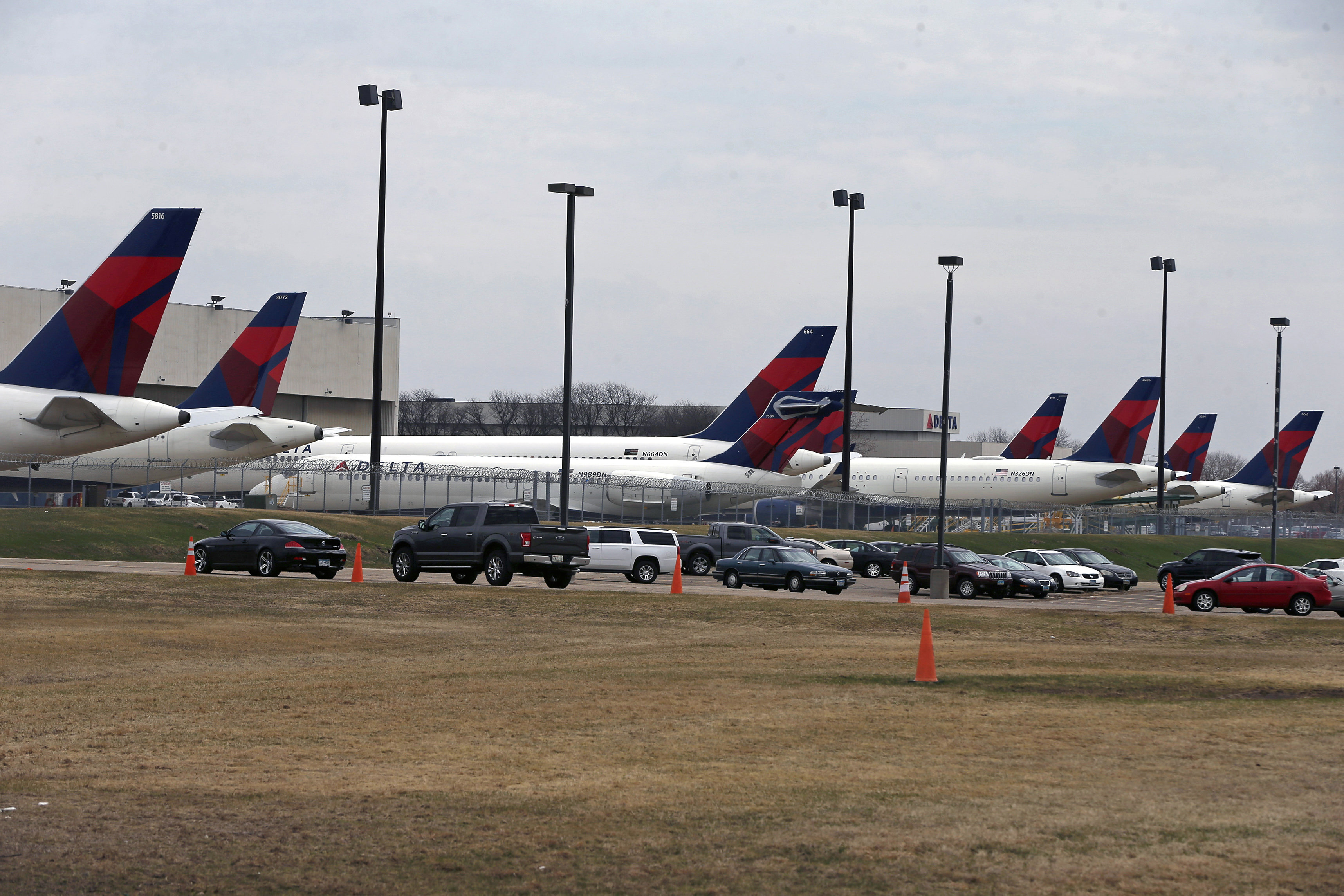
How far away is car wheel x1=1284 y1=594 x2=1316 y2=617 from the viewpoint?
32.6 metres

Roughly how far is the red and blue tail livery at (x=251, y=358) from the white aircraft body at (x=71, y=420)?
50.8ft

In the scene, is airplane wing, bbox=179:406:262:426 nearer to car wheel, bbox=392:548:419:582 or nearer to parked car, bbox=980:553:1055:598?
car wheel, bbox=392:548:419:582

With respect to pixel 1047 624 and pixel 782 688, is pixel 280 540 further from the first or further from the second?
pixel 782 688

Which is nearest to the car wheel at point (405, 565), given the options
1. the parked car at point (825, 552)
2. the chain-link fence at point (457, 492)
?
the parked car at point (825, 552)

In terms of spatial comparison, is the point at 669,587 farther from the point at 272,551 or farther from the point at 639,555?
the point at 272,551

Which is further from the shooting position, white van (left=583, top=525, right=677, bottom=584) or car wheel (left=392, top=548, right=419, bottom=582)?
white van (left=583, top=525, right=677, bottom=584)

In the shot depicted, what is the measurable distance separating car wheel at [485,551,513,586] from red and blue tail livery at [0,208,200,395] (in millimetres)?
10331

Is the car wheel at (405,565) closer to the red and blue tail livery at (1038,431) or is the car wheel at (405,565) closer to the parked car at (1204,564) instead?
the parked car at (1204,564)

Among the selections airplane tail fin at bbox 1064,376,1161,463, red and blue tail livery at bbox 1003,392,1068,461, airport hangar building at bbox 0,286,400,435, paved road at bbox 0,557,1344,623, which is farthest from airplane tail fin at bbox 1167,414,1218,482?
paved road at bbox 0,557,1344,623

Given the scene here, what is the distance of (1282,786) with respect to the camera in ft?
33.0

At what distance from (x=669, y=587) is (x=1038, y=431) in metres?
62.3

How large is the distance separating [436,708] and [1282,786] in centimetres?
745

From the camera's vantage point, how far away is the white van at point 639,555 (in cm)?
3666

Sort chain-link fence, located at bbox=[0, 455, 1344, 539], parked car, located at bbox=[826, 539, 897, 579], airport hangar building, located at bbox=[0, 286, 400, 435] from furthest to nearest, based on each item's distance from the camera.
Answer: airport hangar building, located at bbox=[0, 286, 400, 435] → chain-link fence, located at bbox=[0, 455, 1344, 539] → parked car, located at bbox=[826, 539, 897, 579]
